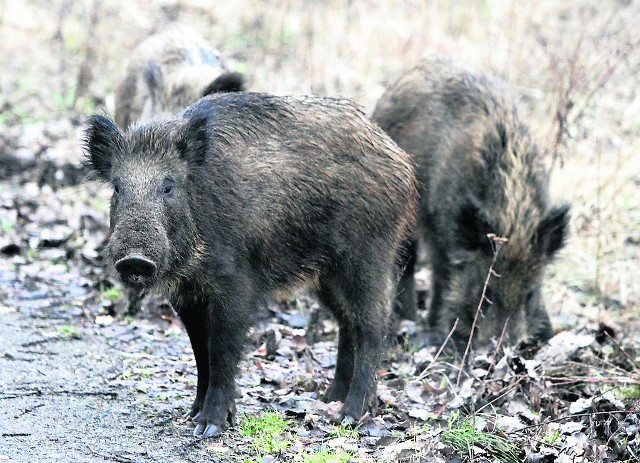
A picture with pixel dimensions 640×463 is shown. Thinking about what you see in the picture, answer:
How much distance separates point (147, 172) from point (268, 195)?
Answer: 704 millimetres

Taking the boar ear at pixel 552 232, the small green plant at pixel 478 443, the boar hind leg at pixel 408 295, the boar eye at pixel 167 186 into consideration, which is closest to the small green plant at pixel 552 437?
the small green plant at pixel 478 443

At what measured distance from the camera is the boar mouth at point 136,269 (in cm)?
468

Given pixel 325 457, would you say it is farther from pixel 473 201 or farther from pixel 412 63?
pixel 412 63

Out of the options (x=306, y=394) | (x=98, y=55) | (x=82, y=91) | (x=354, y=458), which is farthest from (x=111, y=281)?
(x=98, y=55)

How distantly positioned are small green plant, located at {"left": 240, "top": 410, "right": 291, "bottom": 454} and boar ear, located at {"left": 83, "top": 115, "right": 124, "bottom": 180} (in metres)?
1.52

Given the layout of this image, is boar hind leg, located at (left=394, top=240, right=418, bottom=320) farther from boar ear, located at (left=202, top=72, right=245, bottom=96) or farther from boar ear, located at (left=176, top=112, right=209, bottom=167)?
boar ear, located at (left=176, top=112, right=209, bottom=167)

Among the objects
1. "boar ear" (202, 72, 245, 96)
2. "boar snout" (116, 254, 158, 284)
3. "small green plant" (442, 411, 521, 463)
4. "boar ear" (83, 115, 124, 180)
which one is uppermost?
"boar ear" (202, 72, 245, 96)

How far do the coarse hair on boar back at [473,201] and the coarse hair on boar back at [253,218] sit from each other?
1.45 meters

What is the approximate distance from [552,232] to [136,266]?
143 inches

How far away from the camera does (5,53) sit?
14500mm

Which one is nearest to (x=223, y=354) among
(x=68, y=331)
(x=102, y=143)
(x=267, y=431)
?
(x=267, y=431)

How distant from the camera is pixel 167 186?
5.20 meters

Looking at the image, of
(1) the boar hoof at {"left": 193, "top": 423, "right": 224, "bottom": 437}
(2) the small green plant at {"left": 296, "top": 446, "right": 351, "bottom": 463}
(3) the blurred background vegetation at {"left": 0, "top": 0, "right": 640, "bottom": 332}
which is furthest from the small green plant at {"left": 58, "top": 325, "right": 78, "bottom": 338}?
(3) the blurred background vegetation at {"left": 0, "top": 0, "right": 640, "bottom": 332}

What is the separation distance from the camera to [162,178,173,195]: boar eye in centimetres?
518
